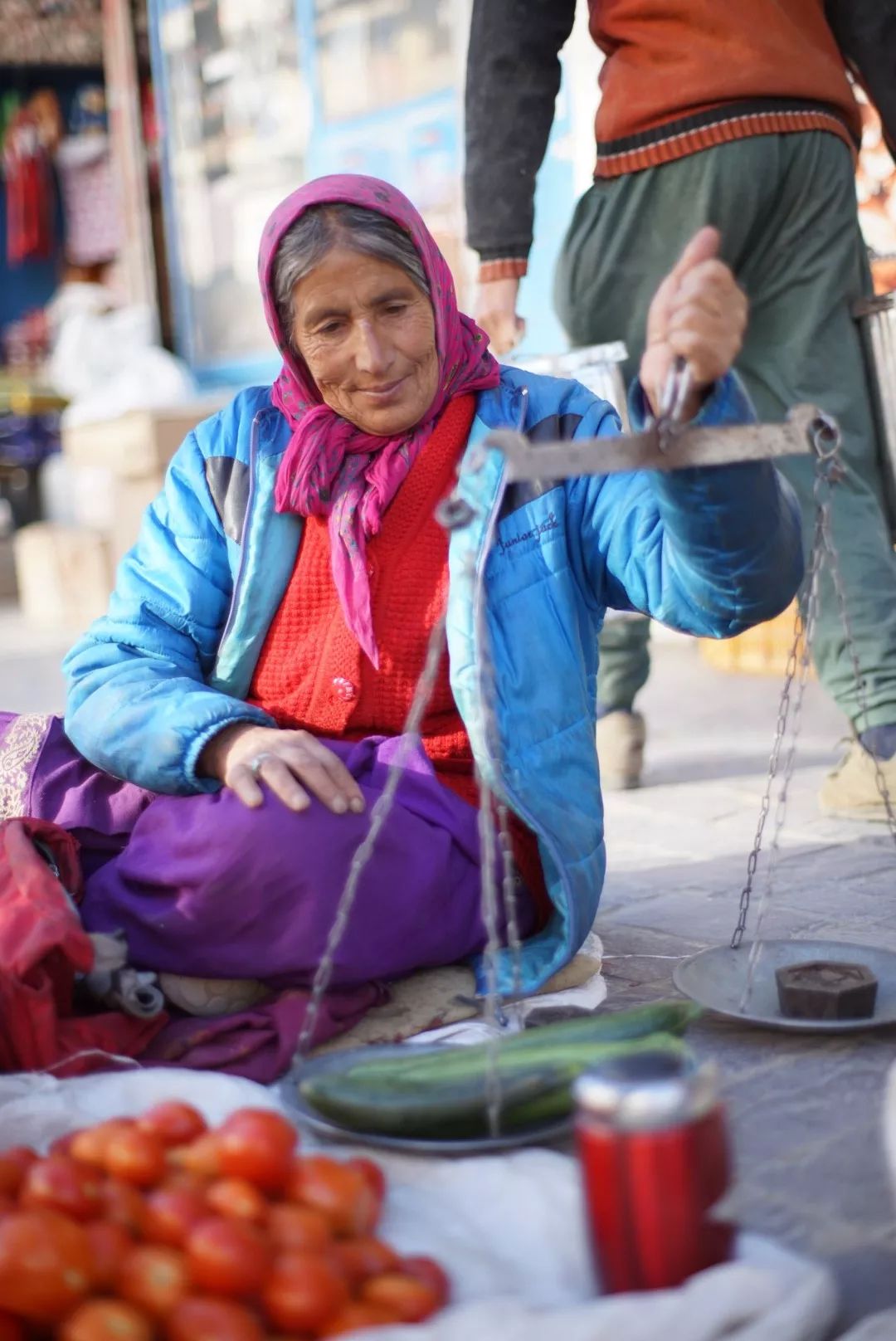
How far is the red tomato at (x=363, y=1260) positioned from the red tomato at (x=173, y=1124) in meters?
0.23

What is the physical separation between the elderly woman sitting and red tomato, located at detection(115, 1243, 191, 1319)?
2.59ft

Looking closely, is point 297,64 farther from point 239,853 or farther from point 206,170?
point 239,853

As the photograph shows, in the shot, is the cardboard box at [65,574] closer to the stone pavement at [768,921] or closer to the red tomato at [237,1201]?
the stone pavement at [768,921]

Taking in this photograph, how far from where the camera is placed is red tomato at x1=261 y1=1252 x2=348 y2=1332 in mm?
1289

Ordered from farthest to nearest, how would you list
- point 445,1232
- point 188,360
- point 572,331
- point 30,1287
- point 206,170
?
point 188,360
point 206,170
point 572,331
point 445,1232
point 30,1287

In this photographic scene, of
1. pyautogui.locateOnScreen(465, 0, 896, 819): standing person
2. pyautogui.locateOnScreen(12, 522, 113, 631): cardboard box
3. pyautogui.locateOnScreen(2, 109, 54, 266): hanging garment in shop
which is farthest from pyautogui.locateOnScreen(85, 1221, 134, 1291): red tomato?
pyautogui.locateOnScreen(2, 109, 54, 266): hanging garment in shop

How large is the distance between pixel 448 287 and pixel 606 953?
3.76ft

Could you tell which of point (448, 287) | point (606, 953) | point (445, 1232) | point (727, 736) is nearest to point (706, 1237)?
point (445, 1232)

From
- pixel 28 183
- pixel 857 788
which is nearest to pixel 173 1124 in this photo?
pixel 857 788

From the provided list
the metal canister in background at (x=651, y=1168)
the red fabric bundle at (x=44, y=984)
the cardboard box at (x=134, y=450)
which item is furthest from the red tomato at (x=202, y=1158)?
the cardboard box at (x=134, y=450)

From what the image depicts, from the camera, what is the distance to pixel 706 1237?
1333 millimetres

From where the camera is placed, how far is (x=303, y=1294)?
129 cm

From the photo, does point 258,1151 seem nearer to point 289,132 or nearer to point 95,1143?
point 95,1143

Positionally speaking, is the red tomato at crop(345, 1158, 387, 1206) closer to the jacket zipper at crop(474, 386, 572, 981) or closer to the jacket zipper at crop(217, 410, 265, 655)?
the jacket zipper at crop(474, 386, 572, 981)
